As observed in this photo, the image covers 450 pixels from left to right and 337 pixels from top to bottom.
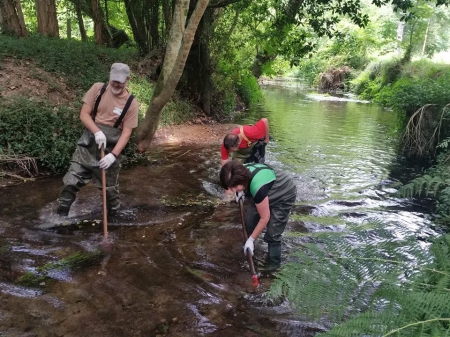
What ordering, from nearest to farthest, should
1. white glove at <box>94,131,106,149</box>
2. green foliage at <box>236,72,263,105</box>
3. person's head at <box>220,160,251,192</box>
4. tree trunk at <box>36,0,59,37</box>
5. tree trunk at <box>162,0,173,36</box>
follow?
person's head at <box>220,160,251,192</box> → white glove at <box>94,131,106,149</box> → tree trunk at <box>162,0,173,36</box> → tree trunk at <box>36,0,59,37</box> → green foliage at <box>236,72,263,105</box>

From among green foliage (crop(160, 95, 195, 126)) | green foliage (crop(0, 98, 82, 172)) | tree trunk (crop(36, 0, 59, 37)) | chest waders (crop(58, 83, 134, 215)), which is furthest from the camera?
tree trunk (crop(36, 0, 59, 37))

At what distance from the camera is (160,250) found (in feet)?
15.7

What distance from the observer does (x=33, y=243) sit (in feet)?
15.2

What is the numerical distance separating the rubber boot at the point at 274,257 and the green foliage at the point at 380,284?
1534 millimetres

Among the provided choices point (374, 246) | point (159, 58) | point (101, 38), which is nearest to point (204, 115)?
point (159, 58)

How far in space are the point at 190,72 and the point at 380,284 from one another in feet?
39.8

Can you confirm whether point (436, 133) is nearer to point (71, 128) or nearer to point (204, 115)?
point (204, 115)

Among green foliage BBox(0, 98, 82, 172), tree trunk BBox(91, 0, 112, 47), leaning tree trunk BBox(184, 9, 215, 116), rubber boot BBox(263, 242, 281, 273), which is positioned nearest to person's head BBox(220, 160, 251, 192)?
rubber boot BBox(263, 242, 281, 273)

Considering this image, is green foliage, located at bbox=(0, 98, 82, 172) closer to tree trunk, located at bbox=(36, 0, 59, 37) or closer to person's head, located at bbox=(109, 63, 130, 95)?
person's head, located at bbox=(109, 63, 130, 95)

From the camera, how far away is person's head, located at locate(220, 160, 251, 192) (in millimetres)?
3615

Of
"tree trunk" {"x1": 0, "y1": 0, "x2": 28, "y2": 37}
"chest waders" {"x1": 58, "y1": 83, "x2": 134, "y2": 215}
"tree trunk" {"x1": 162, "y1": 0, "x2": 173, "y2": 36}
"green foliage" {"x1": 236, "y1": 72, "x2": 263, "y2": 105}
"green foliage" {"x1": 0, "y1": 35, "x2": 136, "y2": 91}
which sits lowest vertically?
"chest waders" {"x1": 58, "y1": 83, "x2": 134, "y2": 215}

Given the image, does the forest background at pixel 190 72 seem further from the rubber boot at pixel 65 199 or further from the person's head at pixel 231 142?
the person's head at pixel 231 142

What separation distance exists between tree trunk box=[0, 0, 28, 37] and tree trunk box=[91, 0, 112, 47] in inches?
145

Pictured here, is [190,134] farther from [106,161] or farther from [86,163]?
[106,161]
